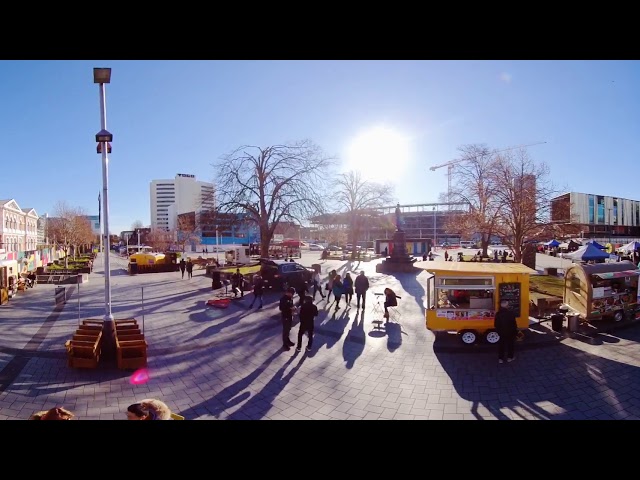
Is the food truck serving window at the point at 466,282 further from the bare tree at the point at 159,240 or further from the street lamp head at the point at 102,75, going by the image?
the bare tree at the point at 159,240

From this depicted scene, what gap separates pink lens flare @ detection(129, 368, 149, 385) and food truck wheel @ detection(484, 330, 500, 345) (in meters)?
8.52

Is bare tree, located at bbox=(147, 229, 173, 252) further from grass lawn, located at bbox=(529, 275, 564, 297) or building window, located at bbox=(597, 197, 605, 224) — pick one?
building window, located at bbox=(597, 197, 605, 224)

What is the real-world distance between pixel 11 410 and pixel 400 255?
2560cm

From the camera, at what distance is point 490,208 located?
19422mm

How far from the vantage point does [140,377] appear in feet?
21.5

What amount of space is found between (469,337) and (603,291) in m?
5.71

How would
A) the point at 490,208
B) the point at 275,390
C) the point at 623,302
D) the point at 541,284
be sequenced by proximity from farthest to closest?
the point at 490,208 < the point at 541,284 < the point at 623,302 < the point at 275,390

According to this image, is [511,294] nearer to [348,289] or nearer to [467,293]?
[467,293]

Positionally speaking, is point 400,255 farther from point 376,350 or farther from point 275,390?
point 275,390

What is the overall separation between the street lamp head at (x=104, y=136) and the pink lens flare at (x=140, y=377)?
574 centimetres

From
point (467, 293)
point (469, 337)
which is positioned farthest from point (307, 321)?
point (467, 293)
